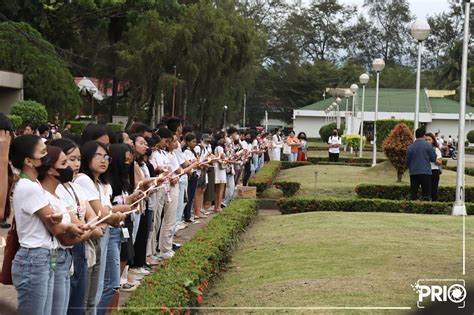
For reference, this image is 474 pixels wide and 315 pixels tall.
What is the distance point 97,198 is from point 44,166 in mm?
852

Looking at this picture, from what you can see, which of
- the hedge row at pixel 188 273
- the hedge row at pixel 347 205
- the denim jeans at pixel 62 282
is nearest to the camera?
the denim jeans at pixel 62 282

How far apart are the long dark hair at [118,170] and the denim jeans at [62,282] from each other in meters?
1.66

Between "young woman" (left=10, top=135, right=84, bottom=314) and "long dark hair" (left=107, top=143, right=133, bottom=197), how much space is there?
171 centimetres

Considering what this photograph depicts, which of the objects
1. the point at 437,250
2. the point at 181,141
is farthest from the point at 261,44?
the point at 437,250

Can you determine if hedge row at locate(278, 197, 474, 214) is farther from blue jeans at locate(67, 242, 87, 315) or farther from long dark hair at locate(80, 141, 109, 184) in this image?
blue jeans at locate(67, 242, 87, 315)

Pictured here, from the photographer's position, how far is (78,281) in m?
5.41

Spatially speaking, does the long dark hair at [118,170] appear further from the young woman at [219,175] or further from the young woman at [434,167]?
the young woman at [434,167]

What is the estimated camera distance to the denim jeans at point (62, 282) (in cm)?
492

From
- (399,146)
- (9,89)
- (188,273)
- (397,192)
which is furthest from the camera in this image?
(9,89)

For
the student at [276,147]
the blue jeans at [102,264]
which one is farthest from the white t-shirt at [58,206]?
the student at [276,147]

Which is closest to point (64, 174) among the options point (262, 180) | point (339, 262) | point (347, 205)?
point (339, 262)

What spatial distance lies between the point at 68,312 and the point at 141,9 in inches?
1387

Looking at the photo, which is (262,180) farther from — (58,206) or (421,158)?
(58,206)

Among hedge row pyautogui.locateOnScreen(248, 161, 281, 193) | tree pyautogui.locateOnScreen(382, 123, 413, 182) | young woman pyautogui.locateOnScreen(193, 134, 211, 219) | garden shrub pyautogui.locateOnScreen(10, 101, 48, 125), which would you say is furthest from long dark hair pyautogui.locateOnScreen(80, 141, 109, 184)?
garden shrub pyautogui.locateOnScreen(10, 101, 48, 125)
